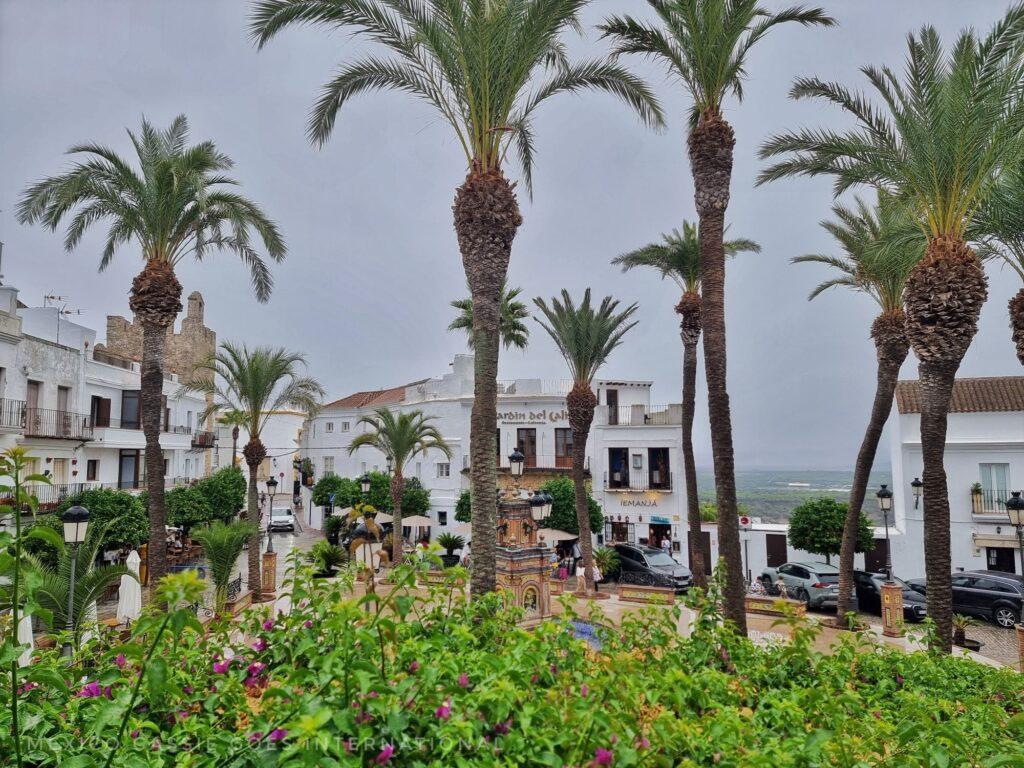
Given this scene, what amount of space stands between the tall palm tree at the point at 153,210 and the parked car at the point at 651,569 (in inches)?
614

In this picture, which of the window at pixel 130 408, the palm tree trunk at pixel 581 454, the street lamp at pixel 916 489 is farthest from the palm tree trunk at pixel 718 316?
the window at pixel 130 408

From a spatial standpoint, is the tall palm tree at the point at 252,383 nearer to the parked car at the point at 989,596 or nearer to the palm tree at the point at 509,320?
the palm tree at the point at 509,320

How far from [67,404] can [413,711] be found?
30.4 m

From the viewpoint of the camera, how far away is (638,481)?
31609mm

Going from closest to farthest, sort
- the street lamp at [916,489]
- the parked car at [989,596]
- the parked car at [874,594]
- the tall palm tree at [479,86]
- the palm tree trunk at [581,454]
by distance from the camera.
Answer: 1. the tall palm tree at [479,86]
2. the parked car at [989,596]
3. the parked car at [874,594]
4. the palm tree trunk at [581,454]
5. the street lamp at [916,489]

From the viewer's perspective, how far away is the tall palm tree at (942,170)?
10203 mm

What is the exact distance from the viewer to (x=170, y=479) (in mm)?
33562

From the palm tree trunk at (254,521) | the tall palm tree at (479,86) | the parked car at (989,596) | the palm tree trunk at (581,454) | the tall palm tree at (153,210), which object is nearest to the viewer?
the tall palm tree at (479,86)

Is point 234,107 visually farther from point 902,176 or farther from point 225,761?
point 225,761

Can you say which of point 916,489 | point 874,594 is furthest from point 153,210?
point 916,489

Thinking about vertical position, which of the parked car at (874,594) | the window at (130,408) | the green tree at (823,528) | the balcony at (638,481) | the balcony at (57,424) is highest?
the window at (130,408)

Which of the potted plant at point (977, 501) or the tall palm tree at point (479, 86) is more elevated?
the tall palm tree at point (479, 86)

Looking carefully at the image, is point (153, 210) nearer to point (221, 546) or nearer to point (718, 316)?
point (221, 546)

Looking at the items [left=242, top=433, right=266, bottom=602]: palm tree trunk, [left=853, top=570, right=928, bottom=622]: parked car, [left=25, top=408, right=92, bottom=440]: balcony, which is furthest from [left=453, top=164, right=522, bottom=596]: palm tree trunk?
[left=25, top=408, right=92, bottom=440]: balcony
